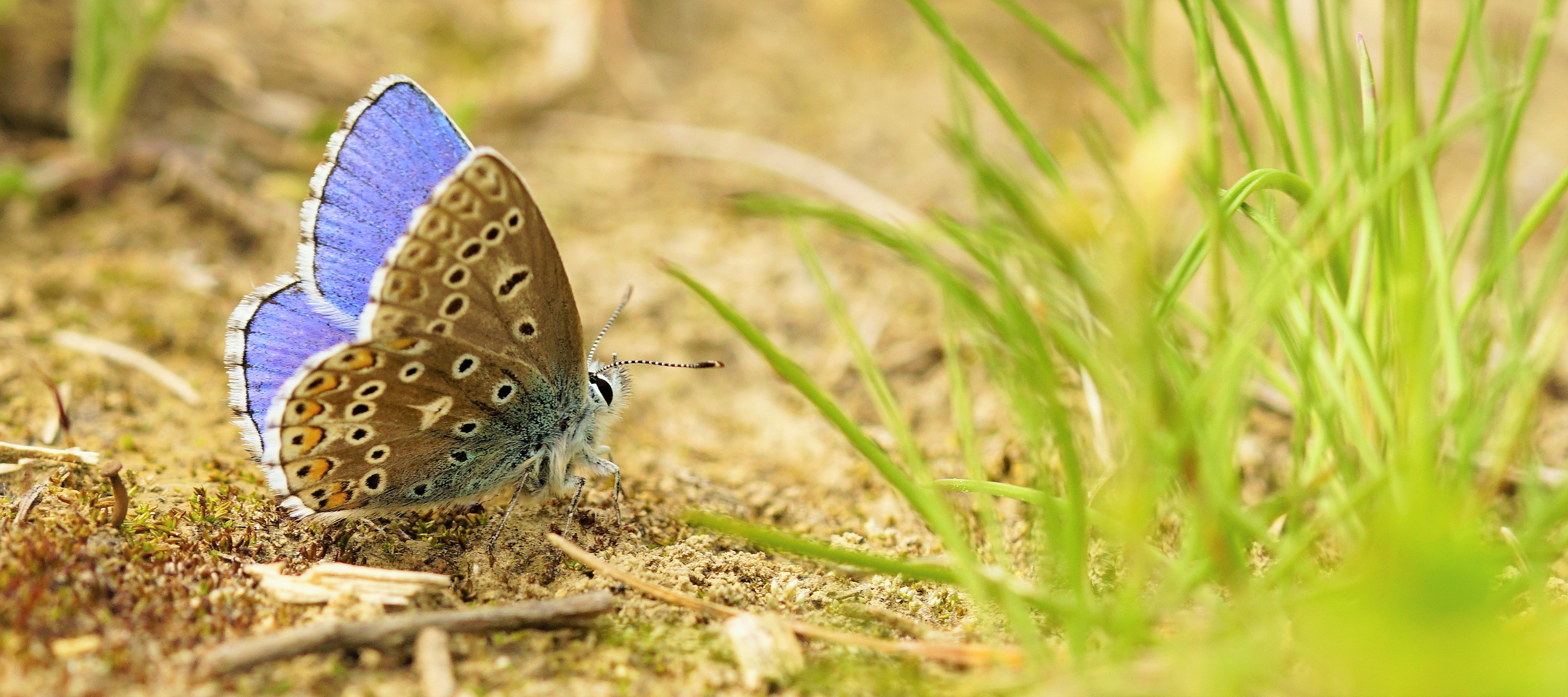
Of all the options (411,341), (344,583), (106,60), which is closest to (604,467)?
(411,341)

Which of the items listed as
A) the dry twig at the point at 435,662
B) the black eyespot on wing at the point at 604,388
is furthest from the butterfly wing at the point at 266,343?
the dry twig at the point at 435,662

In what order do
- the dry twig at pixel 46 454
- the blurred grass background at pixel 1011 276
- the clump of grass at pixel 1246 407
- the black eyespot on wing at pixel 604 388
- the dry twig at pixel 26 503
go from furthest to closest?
the black eyespot on wing at pixel 604 388 → the dry twig at pixel 46 454 → the dry twig at pixel 26 503 → the blurred grass background at pixel 1011 276 → the clump of grass at pixel 1246 407

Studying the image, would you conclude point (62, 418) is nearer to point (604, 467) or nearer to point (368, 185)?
point (368, 185)

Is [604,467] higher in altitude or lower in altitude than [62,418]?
higher

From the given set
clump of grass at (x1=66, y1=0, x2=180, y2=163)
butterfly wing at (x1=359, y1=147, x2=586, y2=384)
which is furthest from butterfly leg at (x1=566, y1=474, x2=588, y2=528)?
clump of grass at (x1=66, y1=0, x2=180, y2=163)

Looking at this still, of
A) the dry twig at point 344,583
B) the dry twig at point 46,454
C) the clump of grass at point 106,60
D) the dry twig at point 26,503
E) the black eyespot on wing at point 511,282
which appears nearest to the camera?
the dry twig at point 344,583

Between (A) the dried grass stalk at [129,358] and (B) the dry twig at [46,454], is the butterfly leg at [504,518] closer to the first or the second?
(B) the dry twig at [46,454]
